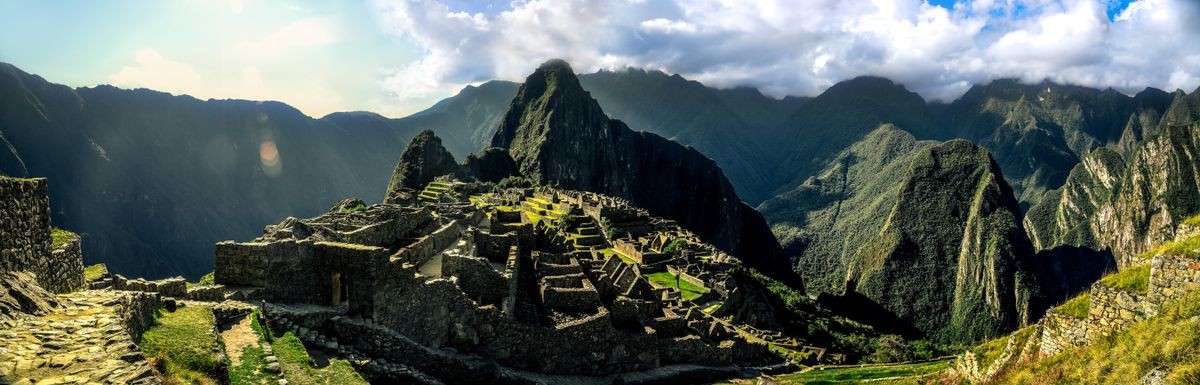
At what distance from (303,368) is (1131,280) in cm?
1529

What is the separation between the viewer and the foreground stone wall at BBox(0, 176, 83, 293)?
26.9ft

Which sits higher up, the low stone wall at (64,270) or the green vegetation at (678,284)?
the low stone wall at (64,270)

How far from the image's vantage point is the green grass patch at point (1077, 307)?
12469 millimetres

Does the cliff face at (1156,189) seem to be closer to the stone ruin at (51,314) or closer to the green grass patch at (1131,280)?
the green grass patch at (1131,280)

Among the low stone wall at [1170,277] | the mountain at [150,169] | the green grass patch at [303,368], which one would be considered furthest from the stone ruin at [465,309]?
the mountain at [150,169]

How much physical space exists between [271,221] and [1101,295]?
504 feet

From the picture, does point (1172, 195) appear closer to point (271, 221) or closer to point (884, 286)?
point (884, 286)

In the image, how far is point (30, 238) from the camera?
348 inches

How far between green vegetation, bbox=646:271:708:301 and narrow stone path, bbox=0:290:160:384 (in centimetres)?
3507

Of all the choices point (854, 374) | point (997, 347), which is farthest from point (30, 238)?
point (854, 374)

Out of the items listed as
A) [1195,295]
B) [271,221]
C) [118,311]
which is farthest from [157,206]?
[1195,295]

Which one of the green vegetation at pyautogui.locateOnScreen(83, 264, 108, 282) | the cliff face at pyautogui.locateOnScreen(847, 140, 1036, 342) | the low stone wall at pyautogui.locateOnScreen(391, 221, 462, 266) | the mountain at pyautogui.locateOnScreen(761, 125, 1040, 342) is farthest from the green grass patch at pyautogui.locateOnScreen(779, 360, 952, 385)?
the cliff face at pyautogui.locateOnScreen(847, 140, 1036, 342)

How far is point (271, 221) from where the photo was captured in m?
Result: 141

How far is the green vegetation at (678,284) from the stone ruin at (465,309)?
9797mm
